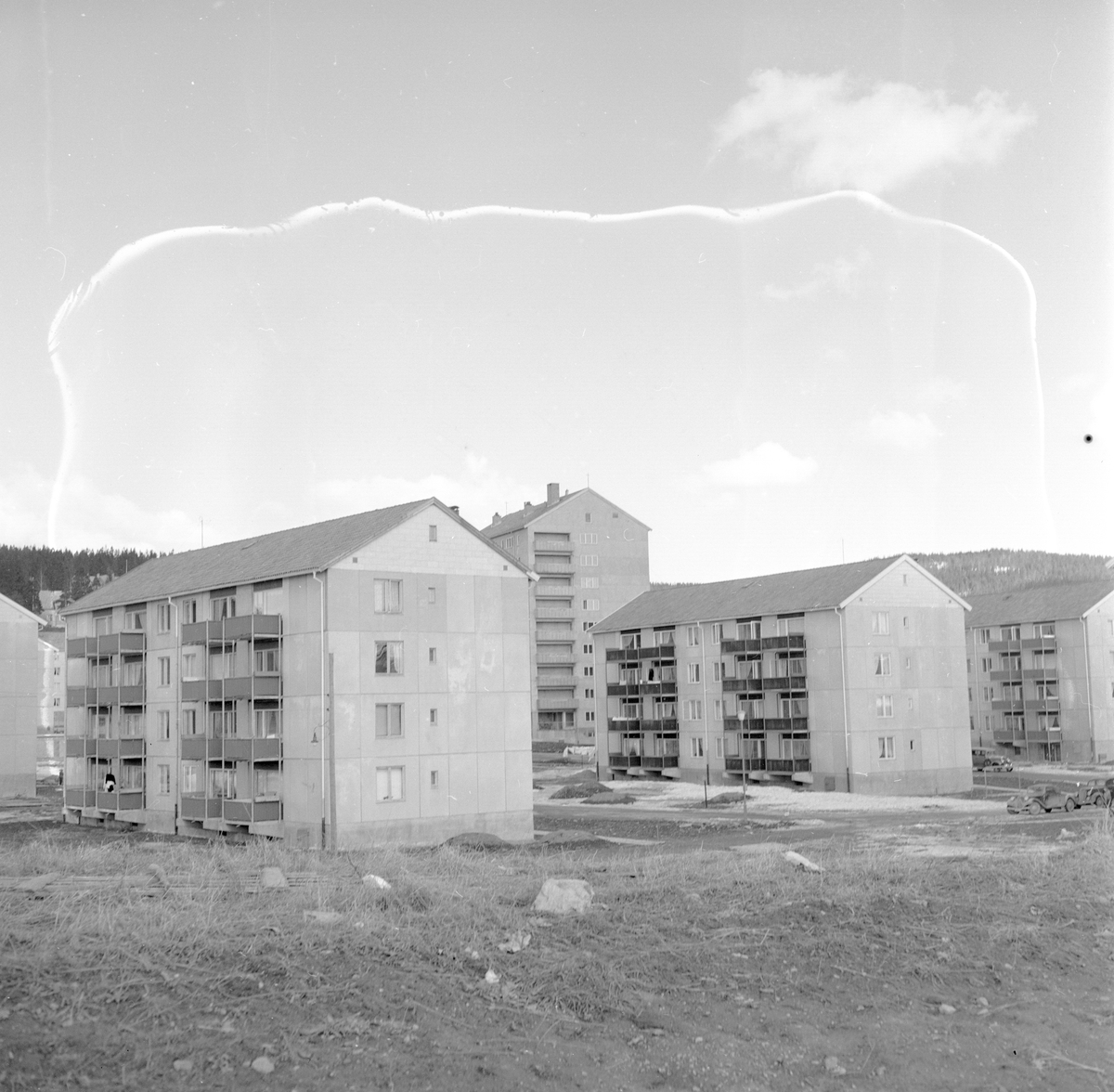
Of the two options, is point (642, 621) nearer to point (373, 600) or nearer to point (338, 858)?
point (373, 600)

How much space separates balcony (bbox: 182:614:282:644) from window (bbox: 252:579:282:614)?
47 cm

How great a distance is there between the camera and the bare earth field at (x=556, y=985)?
1345 centimetres

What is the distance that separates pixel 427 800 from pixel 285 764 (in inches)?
228

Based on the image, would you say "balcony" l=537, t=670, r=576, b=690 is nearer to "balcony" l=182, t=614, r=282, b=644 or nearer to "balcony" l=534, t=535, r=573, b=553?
"balcony" l=534, t=535, r=573, b=553

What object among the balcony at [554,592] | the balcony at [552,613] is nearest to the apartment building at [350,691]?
the balcony at [554,592]

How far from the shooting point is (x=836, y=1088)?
1373 centimetres

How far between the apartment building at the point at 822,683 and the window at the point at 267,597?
107 ft

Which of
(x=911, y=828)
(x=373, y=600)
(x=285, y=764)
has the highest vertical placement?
(x=373, y=600)

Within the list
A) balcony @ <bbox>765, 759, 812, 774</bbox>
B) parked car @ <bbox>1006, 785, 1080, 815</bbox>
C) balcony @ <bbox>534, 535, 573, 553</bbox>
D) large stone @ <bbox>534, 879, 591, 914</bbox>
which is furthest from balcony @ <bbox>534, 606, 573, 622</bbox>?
large stone @ <bbox>534, 879, 591, 914</bbox>

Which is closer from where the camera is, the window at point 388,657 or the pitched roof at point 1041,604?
the window at point 388,657

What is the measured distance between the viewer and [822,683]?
73.1 meters

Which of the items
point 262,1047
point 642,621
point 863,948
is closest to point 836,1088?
point 863,948

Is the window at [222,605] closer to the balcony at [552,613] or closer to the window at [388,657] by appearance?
the window at [388,657]

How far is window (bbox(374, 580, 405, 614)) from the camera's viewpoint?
49.3m
